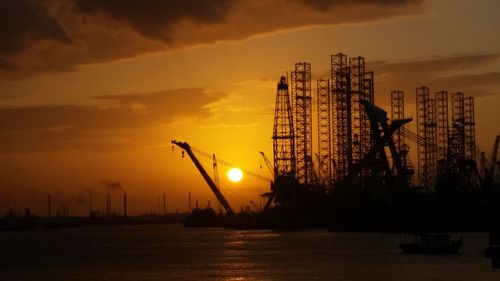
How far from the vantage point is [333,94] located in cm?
18750

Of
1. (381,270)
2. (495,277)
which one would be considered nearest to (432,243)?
(381,270)

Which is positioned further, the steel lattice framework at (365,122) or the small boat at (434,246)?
the steel lattice framework at (365,122)

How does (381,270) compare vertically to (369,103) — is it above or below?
below

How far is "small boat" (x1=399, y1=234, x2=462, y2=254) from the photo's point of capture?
343 feet

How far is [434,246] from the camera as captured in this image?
347 feet

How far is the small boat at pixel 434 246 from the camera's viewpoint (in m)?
105

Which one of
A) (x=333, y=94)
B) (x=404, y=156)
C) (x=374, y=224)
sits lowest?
(x=374, y=224)

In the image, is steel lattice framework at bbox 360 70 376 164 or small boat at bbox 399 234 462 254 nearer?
small boat at bbox 399 234 462 254

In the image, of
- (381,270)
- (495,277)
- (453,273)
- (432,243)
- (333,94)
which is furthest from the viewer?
(333,94)

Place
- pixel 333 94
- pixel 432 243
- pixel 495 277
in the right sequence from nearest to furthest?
pixel 495 277, pixel 432 243, pixel 333 94

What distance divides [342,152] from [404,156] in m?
13.0

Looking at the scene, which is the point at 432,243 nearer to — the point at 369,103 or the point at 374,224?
the point at 369,103

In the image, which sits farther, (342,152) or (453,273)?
(342,152)

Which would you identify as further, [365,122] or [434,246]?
[365,122]
